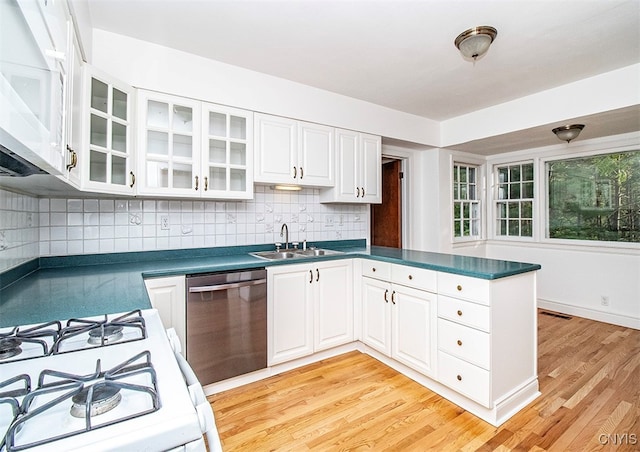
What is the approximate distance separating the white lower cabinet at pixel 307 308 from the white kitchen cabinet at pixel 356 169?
0.74m

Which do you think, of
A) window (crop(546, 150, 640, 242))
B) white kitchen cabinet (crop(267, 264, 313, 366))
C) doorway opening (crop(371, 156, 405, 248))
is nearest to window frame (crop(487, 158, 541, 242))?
window (crop(546, 150, 640, 242))

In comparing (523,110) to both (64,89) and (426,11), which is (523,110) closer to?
(426,11)

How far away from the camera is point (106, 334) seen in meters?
1.01

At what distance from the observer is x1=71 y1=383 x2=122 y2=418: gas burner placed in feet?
1.98

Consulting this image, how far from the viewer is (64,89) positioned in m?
1.22

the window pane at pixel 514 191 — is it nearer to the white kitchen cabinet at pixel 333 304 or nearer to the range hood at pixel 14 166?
the white kitchen cabinet at pixel 333 304

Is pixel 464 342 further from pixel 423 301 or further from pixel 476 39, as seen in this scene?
pixel 476 39

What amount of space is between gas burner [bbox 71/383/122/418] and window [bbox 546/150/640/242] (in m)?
4.88

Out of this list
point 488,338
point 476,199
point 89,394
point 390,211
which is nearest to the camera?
point 89,394

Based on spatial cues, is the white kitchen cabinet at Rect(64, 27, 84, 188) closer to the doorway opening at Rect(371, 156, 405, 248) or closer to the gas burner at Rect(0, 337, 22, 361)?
the gas burner at Rect(0, 337, 22, 361)

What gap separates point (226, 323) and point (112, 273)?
31.4 inches

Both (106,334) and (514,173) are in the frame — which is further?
(514,173)

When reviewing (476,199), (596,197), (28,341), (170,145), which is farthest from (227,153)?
(596,197)

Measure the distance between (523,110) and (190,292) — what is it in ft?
11.4
